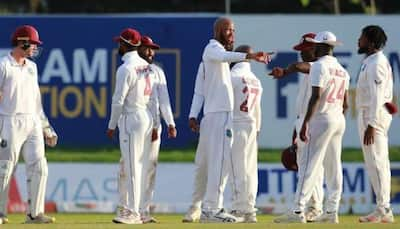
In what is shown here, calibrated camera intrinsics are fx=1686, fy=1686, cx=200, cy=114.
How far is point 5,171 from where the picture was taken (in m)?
18.8

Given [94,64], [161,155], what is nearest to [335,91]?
[161,155]

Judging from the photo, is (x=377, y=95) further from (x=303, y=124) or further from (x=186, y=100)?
(x=186, y=100)

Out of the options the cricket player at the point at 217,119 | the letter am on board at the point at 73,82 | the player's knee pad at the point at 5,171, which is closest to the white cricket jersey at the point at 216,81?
the cricket player at the point at 217,119

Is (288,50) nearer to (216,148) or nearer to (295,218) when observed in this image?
(216,148)

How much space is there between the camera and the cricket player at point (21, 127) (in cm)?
1870

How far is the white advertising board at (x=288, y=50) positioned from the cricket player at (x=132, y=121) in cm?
711

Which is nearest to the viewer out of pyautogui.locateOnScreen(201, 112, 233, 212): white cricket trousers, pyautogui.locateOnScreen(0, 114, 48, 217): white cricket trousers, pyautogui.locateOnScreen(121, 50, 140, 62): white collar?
pyautogui.locateOnScreen(201, 112, 233, 212): white cricket trousers

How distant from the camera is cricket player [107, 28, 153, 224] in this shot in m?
19.0

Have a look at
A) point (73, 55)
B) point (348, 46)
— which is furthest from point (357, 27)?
point (73, 55)

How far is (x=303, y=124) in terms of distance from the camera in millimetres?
18422

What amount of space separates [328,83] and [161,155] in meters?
7.65

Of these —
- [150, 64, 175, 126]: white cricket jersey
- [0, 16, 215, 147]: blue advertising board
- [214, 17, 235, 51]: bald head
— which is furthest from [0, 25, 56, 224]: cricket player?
[0, 16, 215, 147]: blue advertising board

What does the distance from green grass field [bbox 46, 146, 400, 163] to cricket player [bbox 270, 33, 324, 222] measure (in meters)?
5.54

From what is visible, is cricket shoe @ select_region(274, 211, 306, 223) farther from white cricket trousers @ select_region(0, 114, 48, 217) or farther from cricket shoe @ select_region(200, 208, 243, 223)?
white cricket trousers @ select_region(0, 114, 48, 217)
